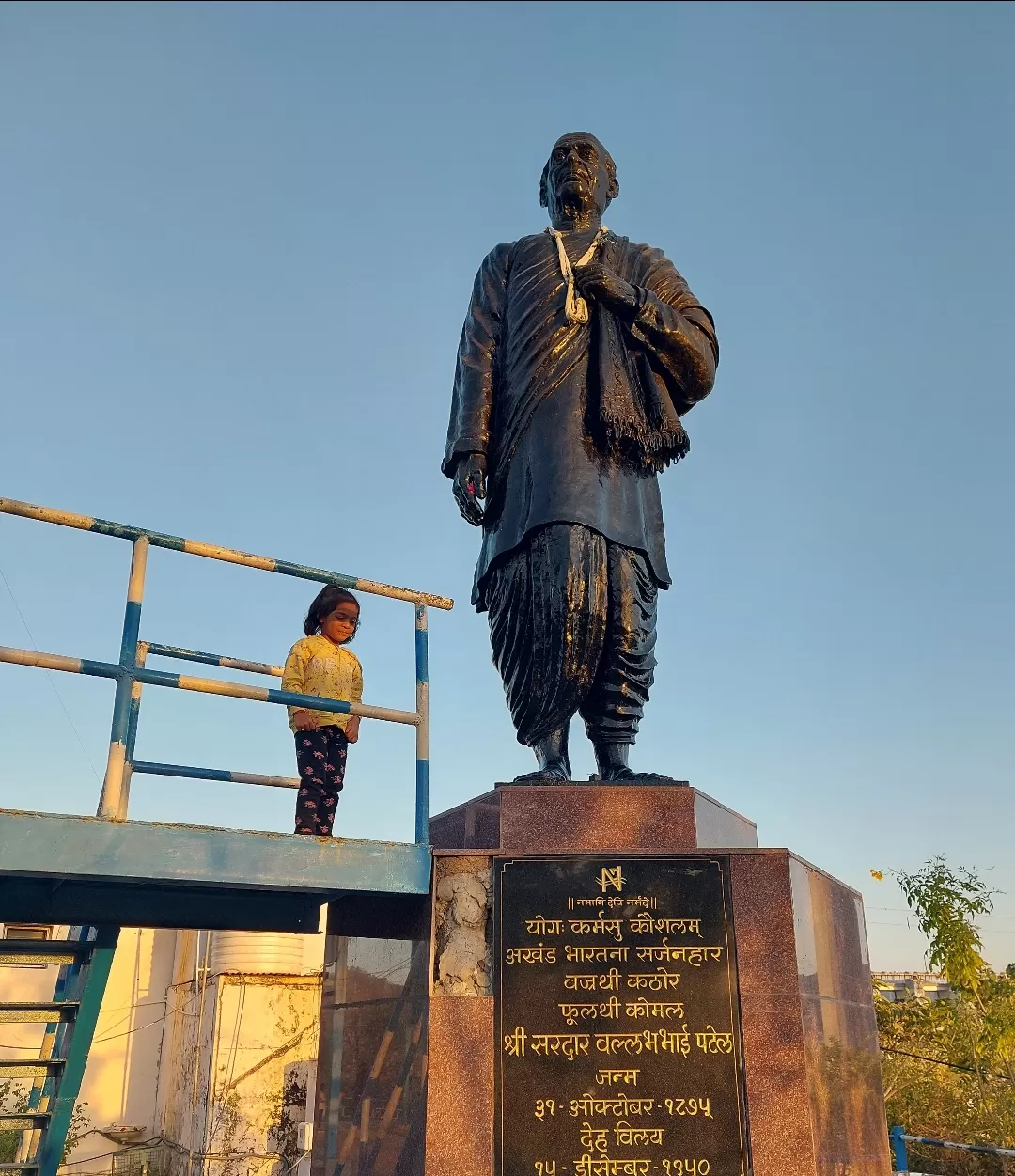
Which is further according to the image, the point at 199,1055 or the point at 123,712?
the point at 199,1055

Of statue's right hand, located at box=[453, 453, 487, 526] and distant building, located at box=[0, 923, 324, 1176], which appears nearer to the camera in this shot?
statue's right hand, located at box=[453, 453, 487, 526]

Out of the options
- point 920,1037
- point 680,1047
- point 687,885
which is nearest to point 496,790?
point 687,885

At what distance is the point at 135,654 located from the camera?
3.71m

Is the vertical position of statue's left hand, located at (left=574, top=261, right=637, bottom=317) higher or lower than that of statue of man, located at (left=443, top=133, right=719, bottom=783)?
higher

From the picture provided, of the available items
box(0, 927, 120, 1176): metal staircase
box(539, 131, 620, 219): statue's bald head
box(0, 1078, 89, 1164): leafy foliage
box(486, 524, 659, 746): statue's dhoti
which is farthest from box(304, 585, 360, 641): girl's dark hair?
box(0, 1078, 89, 1164): leafy foliage

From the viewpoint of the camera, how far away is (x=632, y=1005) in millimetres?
3459

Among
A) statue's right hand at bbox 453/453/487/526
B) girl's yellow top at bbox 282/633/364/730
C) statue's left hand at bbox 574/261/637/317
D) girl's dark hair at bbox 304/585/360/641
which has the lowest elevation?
girl's yellow top at bbox 282/633/364/730

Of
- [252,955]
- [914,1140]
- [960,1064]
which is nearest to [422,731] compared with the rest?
[914,1140]

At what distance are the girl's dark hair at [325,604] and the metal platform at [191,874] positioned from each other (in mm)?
1334

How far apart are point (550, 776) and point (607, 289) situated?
2161mm

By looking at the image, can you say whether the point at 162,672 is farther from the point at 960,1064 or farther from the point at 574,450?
the point at 960,1064

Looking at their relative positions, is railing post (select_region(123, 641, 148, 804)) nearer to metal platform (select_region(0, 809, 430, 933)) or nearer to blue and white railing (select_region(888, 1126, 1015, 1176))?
metal platform (select_region(0, 809, 430, 933))

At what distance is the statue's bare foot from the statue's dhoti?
14 cm

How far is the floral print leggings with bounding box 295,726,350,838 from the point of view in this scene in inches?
180
